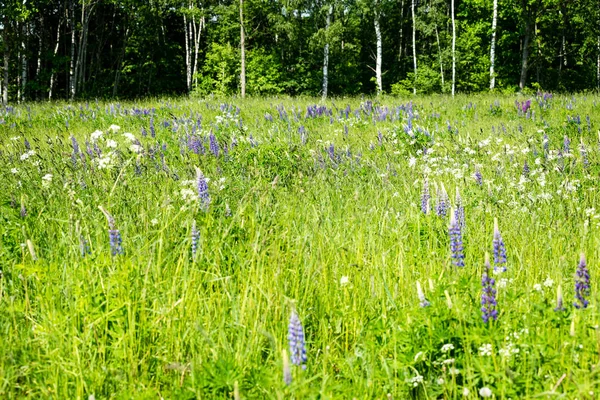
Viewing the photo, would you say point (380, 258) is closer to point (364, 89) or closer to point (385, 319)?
point (385, 319)

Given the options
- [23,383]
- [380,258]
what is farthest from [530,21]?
[23,383]

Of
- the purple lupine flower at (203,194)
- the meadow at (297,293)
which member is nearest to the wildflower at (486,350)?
the meadow at (297,293)

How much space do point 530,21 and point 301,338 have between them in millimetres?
25382

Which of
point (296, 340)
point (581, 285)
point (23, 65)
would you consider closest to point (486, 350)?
point (581, 285)

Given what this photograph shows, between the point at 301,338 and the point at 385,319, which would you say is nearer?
the point at 301,338

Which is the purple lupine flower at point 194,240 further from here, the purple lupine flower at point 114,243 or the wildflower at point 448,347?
Answer: the wildflower at point 448,347

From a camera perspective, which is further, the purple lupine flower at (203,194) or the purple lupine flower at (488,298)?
the purple lupine flower at (203,194)

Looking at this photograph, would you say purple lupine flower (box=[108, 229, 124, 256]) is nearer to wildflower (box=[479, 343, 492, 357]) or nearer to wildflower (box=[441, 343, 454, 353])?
wildflower (box=[441, 343, 454, 353])

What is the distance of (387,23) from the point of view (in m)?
40.6

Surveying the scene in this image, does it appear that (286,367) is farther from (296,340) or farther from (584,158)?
(584,158)

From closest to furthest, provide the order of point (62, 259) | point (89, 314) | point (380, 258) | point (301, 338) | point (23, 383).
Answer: point (301, 338) < point (23, 383) < point (89, 314) < point (62, 259) < point (380, 258)

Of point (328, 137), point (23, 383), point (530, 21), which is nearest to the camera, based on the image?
point (23, 383)

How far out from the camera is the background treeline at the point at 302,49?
29.5 meters

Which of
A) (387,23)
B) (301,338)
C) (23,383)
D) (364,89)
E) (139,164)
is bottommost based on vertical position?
(23,383)
